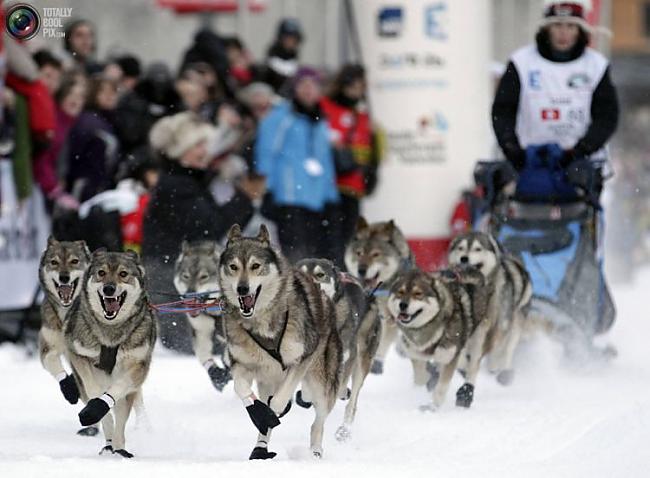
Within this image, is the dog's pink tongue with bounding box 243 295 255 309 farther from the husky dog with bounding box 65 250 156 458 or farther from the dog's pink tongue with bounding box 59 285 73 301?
the dog's pink tongue with bounding box 59 285 73 301

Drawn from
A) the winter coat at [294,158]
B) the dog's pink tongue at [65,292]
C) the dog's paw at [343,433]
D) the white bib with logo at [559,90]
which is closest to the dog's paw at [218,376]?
the dog's paw at [343,433]

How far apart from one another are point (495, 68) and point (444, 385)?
17.9ft

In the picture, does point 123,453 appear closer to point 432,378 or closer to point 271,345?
point 271,345

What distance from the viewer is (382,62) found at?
10172 millimetres

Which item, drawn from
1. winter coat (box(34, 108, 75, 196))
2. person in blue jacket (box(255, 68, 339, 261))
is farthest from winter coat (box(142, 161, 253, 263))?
person in blue jacket (box(255, 68, 339, 261))

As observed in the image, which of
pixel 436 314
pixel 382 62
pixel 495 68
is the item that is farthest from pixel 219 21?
pixel 436 314

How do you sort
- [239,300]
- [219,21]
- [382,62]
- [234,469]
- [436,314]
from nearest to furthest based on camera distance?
[234,469], [239,300], [436,314], [382,62], [219,21]

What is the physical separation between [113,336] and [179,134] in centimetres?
314

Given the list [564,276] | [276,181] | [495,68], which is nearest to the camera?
[564,276]

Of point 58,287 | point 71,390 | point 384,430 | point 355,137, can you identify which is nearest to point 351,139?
point 355,137

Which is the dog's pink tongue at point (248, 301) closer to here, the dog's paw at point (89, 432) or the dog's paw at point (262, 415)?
the dog's paw at point (262, 415)

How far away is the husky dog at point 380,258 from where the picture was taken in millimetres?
7262

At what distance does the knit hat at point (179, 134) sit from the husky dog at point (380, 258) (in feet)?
4.08

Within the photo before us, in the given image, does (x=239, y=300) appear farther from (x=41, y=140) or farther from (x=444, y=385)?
(x=41, y=140)
